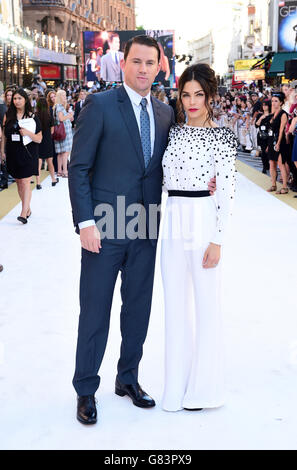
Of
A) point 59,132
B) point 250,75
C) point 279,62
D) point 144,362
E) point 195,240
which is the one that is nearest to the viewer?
point 195,240

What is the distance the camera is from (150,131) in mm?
3008

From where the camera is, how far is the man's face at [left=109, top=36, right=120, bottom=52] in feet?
128

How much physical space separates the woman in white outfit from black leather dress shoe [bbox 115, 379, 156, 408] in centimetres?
11

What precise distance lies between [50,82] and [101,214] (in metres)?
40.1

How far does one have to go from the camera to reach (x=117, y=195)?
2979 mm

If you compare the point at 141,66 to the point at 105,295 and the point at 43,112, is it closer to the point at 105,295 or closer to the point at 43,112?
the point at 105,295

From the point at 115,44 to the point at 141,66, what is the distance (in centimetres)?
3834

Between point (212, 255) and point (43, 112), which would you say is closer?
point (212, 255)

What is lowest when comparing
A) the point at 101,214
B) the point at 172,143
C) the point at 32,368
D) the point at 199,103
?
the point at 32,368

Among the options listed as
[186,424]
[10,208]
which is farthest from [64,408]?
[10,208]

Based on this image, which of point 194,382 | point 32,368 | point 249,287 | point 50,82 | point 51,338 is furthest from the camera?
point 50,82

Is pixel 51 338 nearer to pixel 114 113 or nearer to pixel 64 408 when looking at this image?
pixel 64 408

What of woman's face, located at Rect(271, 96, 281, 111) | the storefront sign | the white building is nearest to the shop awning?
the white building

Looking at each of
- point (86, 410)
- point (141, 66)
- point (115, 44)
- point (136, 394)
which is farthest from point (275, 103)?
point (115, 44)
